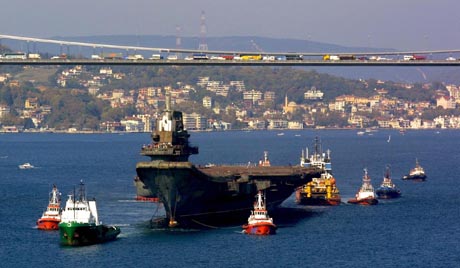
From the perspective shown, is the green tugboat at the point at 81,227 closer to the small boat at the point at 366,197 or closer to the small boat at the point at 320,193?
the small boat at the point at 320,193

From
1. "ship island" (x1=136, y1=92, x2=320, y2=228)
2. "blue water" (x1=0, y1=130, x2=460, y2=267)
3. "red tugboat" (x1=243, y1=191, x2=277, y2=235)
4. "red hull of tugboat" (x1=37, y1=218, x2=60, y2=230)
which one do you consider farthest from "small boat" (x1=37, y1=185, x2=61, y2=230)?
"red tugboat" (x1=243, y1=191, x2=277, y2=235)

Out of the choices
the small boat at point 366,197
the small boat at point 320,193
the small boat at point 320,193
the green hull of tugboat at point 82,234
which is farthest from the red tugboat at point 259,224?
the small boat at point 366,197

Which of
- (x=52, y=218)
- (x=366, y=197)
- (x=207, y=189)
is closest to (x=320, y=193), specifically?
(x=366, y=197)

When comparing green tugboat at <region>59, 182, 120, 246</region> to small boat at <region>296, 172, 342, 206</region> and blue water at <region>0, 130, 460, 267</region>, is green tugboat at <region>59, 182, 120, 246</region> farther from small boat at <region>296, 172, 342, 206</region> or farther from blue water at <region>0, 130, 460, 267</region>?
small boat at <region>296, 172, 342, 206</region>

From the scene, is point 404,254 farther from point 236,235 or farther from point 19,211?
point 19,211

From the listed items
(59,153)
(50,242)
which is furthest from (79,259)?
(59,153)

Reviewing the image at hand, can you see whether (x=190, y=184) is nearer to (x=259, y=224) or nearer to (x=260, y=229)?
(x=259, y=224)

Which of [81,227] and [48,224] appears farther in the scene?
[48,224]
